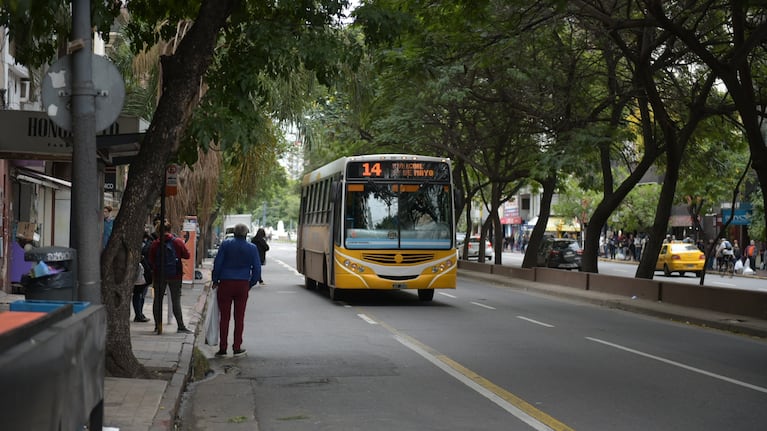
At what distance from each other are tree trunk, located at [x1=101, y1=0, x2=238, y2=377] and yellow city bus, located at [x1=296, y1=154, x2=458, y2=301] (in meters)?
11.3

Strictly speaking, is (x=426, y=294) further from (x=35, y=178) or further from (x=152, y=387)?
(x=152, y=387)

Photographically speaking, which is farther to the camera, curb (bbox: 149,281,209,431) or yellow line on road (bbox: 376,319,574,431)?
yellow line on road (bbox: 376,319,574,431)

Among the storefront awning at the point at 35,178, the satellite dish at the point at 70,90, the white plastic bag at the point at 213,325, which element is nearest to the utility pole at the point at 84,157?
the satellite dish at the point at 70,90

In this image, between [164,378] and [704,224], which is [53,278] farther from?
[704,224]

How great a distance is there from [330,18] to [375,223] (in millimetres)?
10228

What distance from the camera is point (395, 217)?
21.5m

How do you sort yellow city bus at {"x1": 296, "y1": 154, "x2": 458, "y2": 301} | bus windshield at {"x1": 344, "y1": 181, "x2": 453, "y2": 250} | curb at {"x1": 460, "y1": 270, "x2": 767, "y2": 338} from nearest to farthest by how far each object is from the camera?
curb at {"x1": 460, "y1": 270, "x2": 767, "y2": 338} → yellow city bus at {"x1": 296, "y1": 154, "x2": 458, "y2": 301} → bus windshield at {"x1": 344, "y1": 181, "x2": 453, "y2": 250}

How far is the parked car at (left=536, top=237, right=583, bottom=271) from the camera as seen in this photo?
45.9 m

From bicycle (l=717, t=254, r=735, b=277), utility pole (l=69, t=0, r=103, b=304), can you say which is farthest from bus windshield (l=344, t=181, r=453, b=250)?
bicycle (l=717, t=254, r=735, b=277)

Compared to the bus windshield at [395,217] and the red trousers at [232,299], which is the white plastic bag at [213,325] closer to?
the red trousers at [232,299]

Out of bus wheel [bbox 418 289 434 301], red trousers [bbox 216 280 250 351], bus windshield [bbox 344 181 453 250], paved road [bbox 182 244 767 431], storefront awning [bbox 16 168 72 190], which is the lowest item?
paved road [bbox 182 244 767 431]

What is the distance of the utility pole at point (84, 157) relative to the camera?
7.57m

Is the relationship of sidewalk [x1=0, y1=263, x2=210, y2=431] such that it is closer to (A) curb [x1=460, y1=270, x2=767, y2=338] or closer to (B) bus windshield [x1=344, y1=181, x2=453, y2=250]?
(B) bus windshield [x1=344, y1=181, x2=453, y2=250]

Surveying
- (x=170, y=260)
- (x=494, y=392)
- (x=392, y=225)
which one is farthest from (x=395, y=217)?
(x=494, y=392)
